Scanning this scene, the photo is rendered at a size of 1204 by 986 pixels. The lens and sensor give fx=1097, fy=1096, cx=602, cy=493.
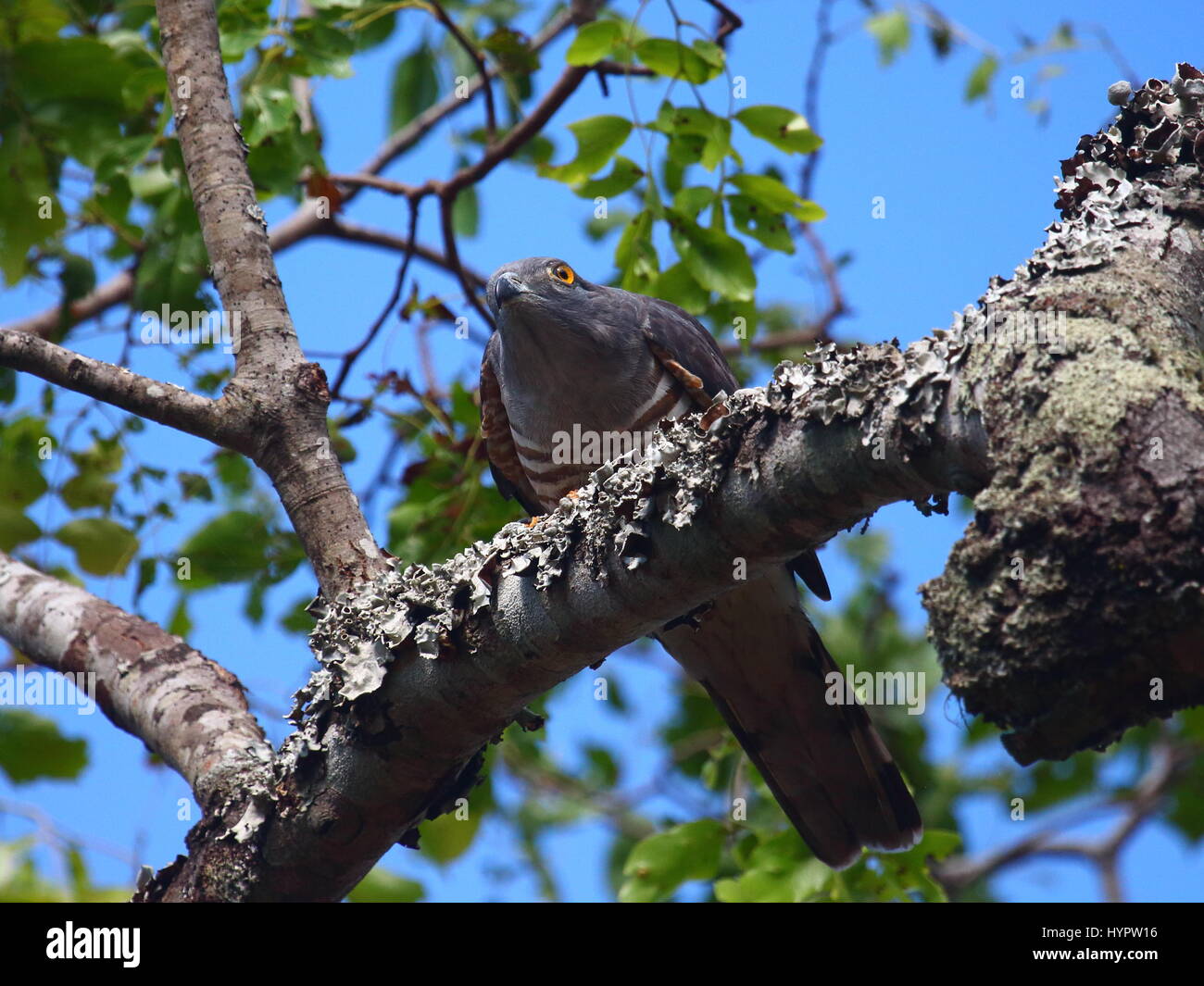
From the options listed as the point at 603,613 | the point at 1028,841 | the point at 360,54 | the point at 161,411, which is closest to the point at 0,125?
the point at 360,54

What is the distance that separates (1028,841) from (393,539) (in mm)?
5349

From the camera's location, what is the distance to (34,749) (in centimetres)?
437

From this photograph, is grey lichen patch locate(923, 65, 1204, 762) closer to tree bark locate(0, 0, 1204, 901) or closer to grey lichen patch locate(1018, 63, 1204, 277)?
tree bark locate(0, 0, 1204, 901)

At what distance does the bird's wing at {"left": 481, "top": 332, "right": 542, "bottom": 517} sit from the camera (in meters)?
4.71

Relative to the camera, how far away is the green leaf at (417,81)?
6.36 meters

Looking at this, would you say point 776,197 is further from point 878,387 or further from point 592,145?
point 878,387

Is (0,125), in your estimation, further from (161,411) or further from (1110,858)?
(1110,858)

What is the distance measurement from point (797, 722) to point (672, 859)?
0.71 metres

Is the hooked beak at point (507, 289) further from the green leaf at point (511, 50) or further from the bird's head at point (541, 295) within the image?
the green leaf at point (511, 50)

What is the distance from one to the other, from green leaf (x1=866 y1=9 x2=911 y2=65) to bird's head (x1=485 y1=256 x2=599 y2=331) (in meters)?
3.33

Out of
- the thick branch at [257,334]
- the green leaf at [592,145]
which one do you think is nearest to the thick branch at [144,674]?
the thick branch at [257,334]

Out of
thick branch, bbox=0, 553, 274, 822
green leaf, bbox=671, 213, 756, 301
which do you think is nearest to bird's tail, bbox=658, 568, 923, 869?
green leaf, bbox=671, 213, 756, 301

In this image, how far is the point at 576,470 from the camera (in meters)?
4.26

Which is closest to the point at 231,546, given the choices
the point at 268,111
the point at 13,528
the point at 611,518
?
the point at 13,528
